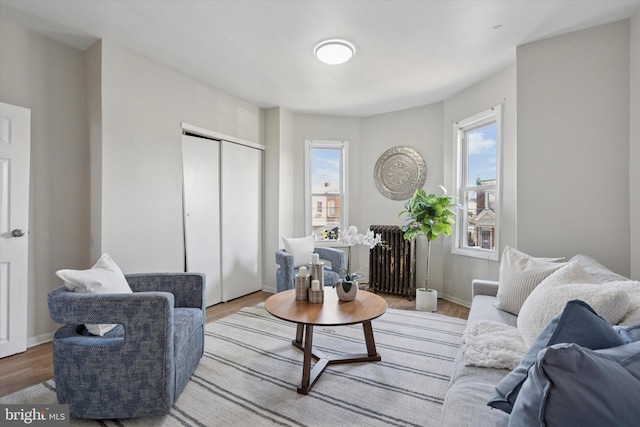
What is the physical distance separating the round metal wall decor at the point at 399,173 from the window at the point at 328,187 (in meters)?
0.56

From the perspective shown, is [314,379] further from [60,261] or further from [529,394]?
[60,261]

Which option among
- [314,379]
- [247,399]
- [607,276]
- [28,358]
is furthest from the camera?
[28,358]

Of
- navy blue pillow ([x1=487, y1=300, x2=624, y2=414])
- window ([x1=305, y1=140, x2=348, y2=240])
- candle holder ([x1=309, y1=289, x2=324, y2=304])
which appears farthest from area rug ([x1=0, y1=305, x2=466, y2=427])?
window ([x1=305, y1=140, x2=348, y2=240])

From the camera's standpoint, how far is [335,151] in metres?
4.91

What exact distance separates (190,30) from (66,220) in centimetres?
195

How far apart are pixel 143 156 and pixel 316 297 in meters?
2.13

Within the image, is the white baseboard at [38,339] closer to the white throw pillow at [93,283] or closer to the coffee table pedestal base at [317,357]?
the white throw pillow at [93,283]

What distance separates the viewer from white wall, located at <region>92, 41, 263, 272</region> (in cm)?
273

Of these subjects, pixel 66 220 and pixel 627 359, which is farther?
pixel 66 220

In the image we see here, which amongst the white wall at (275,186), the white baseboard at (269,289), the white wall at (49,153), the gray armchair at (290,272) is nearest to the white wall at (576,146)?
the gray armchair at (290,272)

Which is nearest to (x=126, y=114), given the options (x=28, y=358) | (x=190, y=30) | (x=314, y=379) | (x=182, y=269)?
(x=190, y=30)

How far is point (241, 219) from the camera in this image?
420 centimetres

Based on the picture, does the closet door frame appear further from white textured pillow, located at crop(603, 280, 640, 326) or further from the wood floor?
white textured pillow, located at crop(603, 280, 640, 326)

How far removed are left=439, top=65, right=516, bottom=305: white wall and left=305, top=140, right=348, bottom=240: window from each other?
4.98ft
